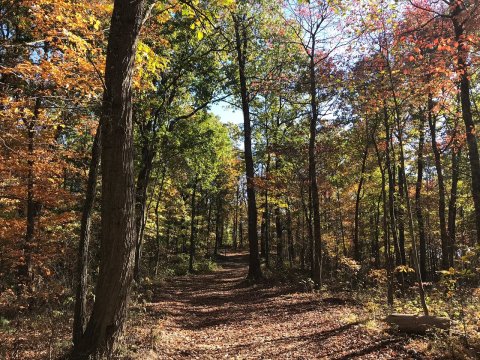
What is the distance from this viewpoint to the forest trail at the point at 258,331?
6312 mm

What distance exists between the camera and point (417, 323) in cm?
656

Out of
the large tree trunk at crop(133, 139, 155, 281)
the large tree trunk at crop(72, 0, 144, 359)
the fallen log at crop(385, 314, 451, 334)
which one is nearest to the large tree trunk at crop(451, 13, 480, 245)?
the fallen log at crop(385, 314, 451, 334)

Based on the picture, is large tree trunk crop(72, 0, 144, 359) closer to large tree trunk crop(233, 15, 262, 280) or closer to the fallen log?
the fallen log

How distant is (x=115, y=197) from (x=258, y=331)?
554 cm

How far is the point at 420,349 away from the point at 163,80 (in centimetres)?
1323

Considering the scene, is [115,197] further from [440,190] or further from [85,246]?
[440,190]

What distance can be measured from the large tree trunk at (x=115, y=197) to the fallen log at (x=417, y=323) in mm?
5344

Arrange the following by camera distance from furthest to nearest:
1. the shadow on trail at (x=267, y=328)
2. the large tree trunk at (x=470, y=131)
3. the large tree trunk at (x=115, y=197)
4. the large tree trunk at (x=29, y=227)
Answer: the large tree trunk at (x=29, y=227) < the large tree trunk at (x=470, y=131) < the shadow on trail at (x=267, y=328) < the large tree trunk at (x=115, y=197)

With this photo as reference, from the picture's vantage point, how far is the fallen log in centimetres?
625

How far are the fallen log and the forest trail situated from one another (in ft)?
1.30

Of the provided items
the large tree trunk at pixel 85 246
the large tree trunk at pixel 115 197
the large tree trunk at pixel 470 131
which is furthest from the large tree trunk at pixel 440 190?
the large tree trunk at pixel 115 197

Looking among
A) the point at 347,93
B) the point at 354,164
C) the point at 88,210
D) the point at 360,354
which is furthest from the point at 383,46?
the point at 354,164

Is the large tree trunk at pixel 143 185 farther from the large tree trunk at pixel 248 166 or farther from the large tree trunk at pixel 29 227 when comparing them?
the large tree trunk at pixel 248 166

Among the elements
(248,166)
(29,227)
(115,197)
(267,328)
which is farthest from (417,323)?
(29,227)
